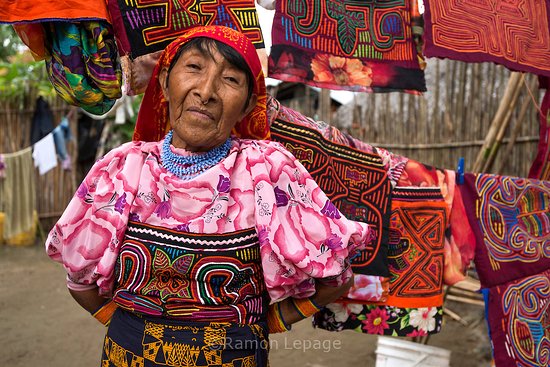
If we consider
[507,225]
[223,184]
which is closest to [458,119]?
[507,225]

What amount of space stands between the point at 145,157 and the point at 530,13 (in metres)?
1.94

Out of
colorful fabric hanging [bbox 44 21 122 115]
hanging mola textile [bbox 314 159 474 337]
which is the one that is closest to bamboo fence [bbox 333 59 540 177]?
hanging mola textile [bbox 314 159 474 337]

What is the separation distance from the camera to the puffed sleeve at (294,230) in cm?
143

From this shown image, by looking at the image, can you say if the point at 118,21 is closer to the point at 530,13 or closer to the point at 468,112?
the point at 530,13

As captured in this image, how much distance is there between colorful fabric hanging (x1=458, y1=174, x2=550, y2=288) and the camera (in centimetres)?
235

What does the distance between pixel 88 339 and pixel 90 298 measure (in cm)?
314

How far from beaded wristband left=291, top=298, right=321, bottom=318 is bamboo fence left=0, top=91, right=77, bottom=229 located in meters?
7.51

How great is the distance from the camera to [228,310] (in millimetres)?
1431

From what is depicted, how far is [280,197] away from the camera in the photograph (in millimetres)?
1497

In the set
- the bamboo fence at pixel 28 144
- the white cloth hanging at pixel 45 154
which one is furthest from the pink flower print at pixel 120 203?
the bamboo fence at pixel 28 144

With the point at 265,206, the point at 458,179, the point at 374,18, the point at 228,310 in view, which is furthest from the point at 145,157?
the point at 458,179

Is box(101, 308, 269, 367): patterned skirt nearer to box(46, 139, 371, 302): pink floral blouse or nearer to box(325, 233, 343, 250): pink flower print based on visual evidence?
box(46, 139, 371, 302): pink floral blouse

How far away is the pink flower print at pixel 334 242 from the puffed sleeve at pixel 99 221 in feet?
1.95

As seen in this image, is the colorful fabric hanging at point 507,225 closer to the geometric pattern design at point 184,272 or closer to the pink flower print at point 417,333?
the pink flower print at point 417,333
